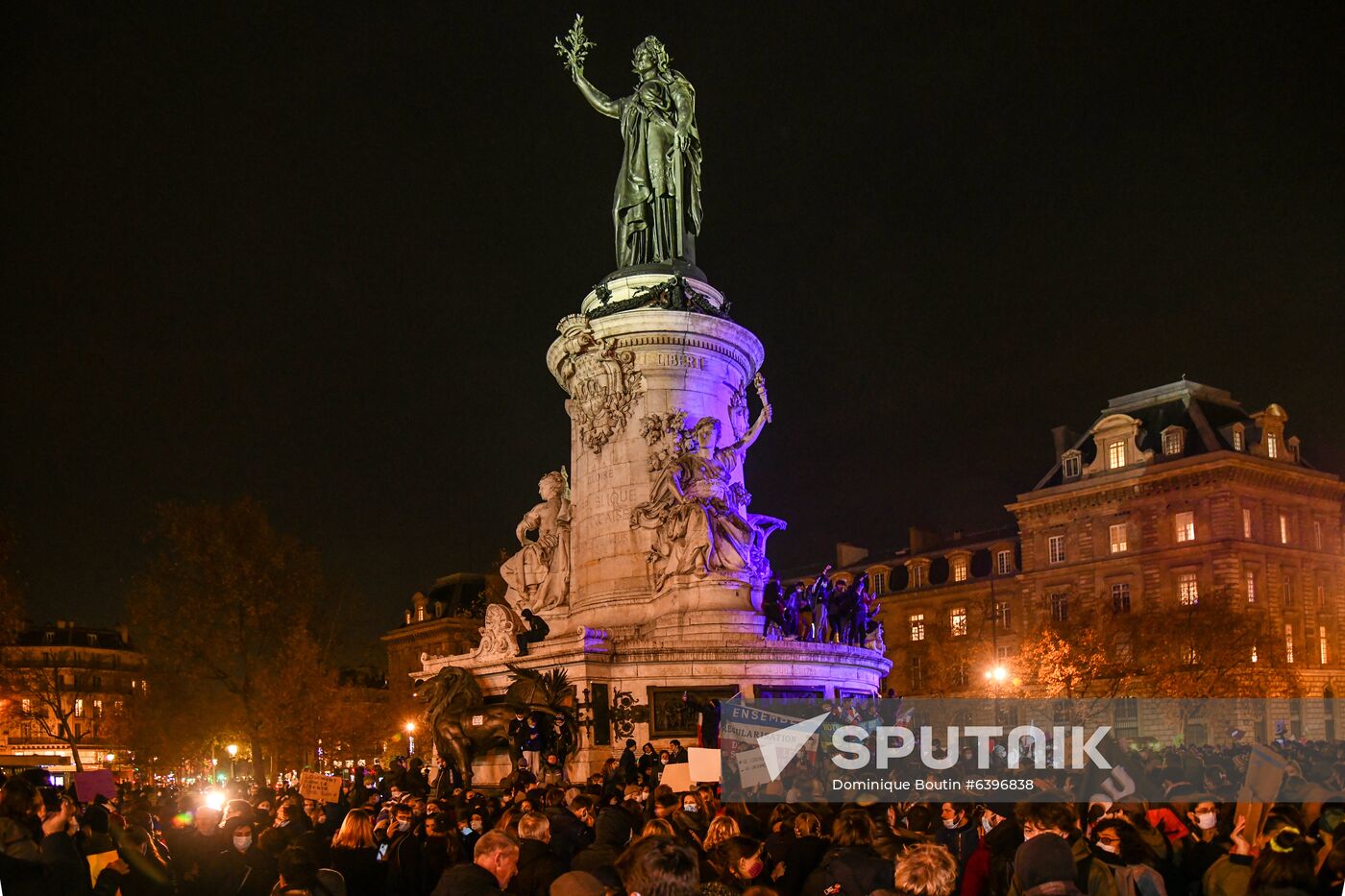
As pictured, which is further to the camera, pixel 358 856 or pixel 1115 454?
pixel 1115 454

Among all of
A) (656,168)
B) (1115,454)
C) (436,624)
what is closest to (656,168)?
(656,168)

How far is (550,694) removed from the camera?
95.4ft

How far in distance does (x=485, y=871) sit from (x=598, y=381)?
26150mm

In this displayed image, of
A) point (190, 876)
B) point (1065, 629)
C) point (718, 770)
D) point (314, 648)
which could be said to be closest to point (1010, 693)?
point (1065, 629)

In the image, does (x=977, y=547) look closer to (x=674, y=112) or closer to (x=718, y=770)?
(x=674, y=112)

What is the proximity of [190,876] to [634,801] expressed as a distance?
560 centimetres

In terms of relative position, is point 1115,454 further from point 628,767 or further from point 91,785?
point 91,785

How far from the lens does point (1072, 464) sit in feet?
257

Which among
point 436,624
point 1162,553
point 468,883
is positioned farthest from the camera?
point 436,624

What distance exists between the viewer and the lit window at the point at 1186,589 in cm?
6919

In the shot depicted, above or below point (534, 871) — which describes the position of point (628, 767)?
below

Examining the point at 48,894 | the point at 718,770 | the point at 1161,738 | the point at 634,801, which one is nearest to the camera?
the point at 48,894

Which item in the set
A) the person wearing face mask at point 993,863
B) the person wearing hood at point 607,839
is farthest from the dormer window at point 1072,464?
the person wearing face mask at point 993,863

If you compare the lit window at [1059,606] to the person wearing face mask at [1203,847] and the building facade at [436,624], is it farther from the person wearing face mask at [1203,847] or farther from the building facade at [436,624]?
the person wearing face mask at [1203,847]
